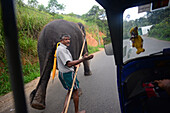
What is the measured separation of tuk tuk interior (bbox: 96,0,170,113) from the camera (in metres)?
1.15

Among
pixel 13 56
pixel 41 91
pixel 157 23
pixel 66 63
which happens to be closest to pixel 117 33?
pixel 157 23

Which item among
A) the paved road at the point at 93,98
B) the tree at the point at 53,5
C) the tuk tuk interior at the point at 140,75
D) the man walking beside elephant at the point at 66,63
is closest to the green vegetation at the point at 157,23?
the tuk tuk interior at the point at 140,75

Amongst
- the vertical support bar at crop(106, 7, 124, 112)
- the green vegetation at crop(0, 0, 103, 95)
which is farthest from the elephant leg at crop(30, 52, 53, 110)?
the green vegetation at crop(0, 0, 103, 95)

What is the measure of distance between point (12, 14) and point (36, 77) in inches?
194

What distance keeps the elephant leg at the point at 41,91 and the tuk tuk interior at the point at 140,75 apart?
1568 mm

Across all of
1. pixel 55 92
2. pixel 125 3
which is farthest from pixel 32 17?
pixel 125 3

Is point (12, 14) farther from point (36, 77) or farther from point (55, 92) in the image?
point (36, 77)

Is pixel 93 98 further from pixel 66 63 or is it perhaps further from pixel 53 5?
pixel 53 5

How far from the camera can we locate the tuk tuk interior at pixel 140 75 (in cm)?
115

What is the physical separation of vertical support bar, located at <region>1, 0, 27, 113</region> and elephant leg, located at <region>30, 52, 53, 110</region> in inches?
77.4

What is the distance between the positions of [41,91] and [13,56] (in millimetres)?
2141

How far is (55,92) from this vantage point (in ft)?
11.9

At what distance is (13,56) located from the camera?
1.74 ft

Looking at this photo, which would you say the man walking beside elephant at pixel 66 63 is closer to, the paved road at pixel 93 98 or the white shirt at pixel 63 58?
the white shirt at pixel 63 58
